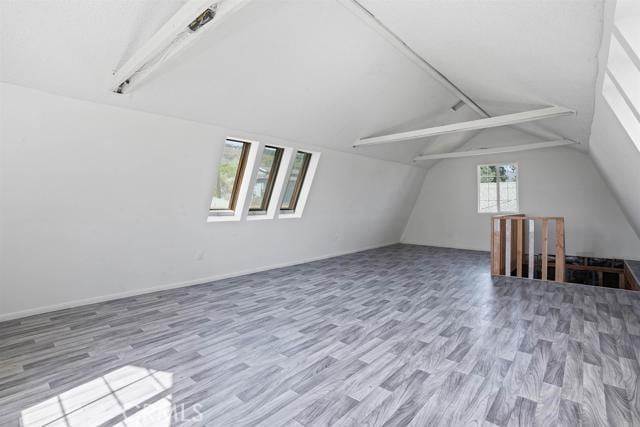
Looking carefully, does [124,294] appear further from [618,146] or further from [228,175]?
[618,146]

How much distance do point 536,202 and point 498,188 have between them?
2.95ft

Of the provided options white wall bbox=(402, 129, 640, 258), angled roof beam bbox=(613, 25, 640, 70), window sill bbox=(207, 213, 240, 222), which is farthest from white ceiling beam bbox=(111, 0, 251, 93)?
white wall bbox=(402, 129, 640, 258)

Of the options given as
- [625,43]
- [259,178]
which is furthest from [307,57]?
[625,43]

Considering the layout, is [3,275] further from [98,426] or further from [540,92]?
[540,92]

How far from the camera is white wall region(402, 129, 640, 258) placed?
7039 millimetres

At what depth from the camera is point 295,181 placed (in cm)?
576

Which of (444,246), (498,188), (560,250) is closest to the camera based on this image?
(560,250)

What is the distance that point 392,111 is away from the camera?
527 cm

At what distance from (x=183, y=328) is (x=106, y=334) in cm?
67

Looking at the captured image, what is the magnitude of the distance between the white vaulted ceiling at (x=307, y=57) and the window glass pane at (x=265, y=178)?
0.57 m

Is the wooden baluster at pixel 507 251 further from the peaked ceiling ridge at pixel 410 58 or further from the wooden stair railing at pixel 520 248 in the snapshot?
the peaked ceiling ridge at pixel 410 58

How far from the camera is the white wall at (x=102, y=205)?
9.40ft

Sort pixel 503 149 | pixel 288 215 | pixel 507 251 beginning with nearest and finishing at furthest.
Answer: pixel 507 251
pixel 288 215
pixel 503 149

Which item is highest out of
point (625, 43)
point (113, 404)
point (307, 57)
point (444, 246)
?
point (307, 57)
